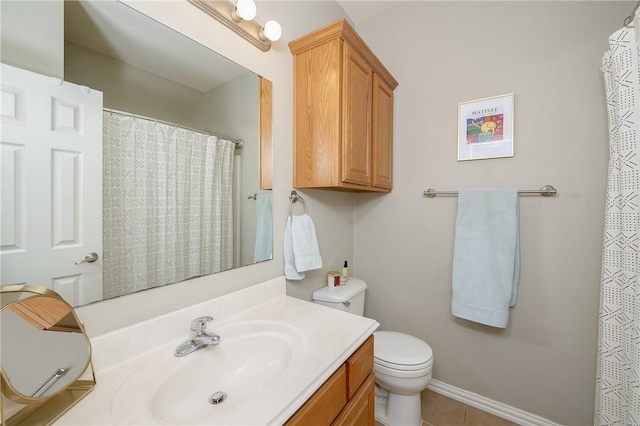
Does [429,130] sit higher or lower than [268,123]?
higher

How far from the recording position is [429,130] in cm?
175

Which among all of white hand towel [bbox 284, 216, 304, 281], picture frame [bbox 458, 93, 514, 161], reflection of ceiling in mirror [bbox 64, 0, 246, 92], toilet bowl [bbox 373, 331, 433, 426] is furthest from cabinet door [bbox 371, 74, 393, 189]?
toilet bowl [bbox 373, 331, 433, 426]

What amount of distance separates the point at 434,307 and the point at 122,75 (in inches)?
81.6

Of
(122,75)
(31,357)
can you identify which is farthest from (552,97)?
(31,357)

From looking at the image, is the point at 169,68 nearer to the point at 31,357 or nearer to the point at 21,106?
the point at 21,106

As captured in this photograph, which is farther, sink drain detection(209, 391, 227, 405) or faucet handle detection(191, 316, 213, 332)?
faucet handle detection(191, 316, 213, 332)

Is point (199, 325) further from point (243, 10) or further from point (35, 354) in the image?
point (243, 10)

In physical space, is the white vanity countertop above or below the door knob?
below

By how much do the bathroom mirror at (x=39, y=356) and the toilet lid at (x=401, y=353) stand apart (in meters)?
1.28

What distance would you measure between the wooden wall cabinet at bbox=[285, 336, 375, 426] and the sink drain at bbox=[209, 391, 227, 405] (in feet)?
0.90

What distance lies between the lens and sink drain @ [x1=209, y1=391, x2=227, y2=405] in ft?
2.39

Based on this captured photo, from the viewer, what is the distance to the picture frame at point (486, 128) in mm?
Result: 1491

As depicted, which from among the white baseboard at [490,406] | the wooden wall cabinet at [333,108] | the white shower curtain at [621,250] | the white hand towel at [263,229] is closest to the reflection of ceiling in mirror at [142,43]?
the wooden wall cabinet at [333,108]

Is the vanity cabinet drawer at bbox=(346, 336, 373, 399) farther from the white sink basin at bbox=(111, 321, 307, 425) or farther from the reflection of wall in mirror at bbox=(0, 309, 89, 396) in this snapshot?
the reflection of wall in mirror at bbox=(0, 309, 89, 396)
